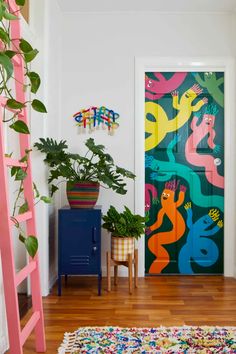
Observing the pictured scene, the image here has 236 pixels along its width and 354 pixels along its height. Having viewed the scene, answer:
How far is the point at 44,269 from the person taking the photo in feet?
10.9

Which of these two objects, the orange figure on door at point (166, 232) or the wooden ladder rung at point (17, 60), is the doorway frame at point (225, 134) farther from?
the wooden ladder rung at point (17, 60)

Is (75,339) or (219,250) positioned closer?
(75,339)

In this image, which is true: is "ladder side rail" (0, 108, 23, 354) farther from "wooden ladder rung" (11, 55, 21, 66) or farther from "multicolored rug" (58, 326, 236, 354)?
"multicolored rug" (58, 326, 236, 354)

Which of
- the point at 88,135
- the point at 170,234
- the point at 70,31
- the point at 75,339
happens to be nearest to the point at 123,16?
the point at 70,31

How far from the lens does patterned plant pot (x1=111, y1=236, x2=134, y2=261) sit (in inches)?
134

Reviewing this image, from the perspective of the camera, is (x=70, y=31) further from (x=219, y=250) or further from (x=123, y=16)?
(x=219, y=250)

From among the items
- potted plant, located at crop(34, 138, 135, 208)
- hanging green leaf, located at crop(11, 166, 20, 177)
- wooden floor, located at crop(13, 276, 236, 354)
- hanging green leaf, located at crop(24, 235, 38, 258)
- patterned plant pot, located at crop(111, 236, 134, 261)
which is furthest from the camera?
patterned plant pot, located at crop(111, 236, 134, 261)

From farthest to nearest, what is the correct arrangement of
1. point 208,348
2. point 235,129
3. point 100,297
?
point 235,129 < point 100,297 < point 208,348

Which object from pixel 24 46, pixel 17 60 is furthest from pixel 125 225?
pixel 24 46

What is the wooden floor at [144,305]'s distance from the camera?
2.68m

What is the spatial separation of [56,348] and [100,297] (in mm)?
1000

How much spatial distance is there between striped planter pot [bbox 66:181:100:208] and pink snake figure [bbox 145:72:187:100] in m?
1.13

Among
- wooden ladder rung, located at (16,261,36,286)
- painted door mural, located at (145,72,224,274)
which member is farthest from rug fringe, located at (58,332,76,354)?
painted door mural, located at (145,72,224,274)

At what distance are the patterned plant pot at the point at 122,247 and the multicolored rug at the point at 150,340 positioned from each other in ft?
3.02
